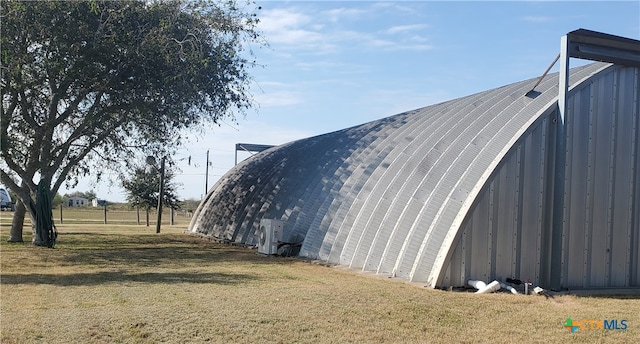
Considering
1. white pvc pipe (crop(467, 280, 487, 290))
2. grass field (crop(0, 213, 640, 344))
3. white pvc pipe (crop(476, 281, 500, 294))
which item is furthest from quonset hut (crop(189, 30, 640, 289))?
grass field (crop(0, 213, 640, 344))

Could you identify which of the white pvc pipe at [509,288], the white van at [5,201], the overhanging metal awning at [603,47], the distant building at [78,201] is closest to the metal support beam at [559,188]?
the overhanging metal awning at [603,47]

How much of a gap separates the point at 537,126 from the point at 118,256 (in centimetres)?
1507

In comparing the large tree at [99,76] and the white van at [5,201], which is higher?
the large tree at [99,76]

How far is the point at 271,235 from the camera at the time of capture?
76.3 feet

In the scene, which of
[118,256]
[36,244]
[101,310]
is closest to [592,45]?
[101,310]

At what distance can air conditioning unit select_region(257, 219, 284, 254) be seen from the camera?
75.9ft

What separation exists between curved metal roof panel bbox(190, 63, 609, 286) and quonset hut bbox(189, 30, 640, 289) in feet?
0.18

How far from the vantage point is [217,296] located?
12.9 m

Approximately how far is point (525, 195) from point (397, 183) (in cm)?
472

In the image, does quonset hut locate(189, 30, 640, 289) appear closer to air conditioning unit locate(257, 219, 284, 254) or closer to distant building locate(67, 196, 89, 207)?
air conditioning unit locate(257, 219, 284, 254)

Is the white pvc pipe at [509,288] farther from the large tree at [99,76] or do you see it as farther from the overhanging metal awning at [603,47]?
the large tree at [99,76]

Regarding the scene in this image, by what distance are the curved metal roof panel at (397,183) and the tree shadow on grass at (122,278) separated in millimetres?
4367

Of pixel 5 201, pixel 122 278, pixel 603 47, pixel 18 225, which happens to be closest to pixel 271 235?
pixel 122 278

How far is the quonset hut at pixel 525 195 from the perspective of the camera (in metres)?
15.6
